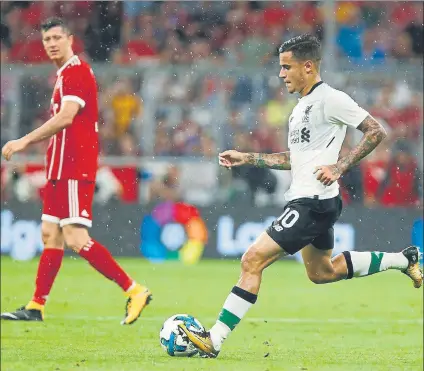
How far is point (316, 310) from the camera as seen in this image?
424 inches

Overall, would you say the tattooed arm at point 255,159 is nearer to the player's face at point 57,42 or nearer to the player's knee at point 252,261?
the player's knee at point 252,261

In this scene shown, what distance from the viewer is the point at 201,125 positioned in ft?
56.4

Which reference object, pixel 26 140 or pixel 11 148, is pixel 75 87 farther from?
pixel 11 148

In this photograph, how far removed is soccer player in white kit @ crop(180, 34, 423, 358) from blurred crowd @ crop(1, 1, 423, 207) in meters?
8.56

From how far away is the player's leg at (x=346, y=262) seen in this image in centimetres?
770

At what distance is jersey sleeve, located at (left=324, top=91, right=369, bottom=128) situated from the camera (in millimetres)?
7207

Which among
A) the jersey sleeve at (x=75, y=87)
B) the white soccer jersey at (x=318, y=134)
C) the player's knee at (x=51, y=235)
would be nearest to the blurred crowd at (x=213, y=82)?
the player's knee at (x=51, y=235)

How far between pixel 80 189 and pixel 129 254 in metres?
7.07

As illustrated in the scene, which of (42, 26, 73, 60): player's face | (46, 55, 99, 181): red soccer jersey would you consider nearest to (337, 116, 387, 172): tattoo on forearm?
(46, 55, 99, 181): red soccer jersey

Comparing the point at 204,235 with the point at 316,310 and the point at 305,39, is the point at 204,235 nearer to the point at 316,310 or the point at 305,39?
the point at 316,310

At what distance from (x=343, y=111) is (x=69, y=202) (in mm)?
2771

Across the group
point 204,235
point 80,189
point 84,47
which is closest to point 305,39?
→ point 80,189

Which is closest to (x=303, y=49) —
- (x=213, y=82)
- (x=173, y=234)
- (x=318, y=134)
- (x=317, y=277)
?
(x=318, y=134)

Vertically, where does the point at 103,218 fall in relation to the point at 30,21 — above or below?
below
